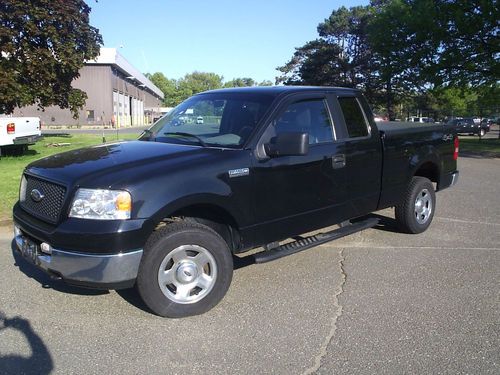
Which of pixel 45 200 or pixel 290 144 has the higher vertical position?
pixel 290 144

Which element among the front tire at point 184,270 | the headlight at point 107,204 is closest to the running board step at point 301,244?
the front tire at point 184,270

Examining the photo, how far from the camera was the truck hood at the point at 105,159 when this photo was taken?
385 cm

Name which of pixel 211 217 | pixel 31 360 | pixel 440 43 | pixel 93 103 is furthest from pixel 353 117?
pixel 93 103

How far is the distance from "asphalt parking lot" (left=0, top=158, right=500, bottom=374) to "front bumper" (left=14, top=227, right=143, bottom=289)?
43 cm

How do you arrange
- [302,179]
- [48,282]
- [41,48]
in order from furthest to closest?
1. [41,48]
2. [48,282]
3. [302,179]

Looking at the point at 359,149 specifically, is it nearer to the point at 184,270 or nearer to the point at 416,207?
the point at 416,207

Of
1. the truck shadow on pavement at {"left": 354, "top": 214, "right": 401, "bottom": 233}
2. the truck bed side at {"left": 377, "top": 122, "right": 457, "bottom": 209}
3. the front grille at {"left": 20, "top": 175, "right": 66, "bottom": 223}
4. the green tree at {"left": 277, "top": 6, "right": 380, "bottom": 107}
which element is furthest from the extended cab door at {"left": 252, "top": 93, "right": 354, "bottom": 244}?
the green tree at {"left": 277, "top": 6, "right": 380, "bottom": 107}

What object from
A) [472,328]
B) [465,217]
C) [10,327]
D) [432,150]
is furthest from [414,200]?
[10,327]

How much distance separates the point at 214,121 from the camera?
4.97 metres

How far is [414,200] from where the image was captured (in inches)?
248

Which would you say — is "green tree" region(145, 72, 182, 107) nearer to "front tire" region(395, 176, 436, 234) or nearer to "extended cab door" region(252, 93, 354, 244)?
"front tire" region(395, 176, 436, 234)

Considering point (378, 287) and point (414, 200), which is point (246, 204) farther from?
point (414, 200)

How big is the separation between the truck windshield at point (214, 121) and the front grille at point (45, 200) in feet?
4.18

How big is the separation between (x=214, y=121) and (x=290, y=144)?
107cm
